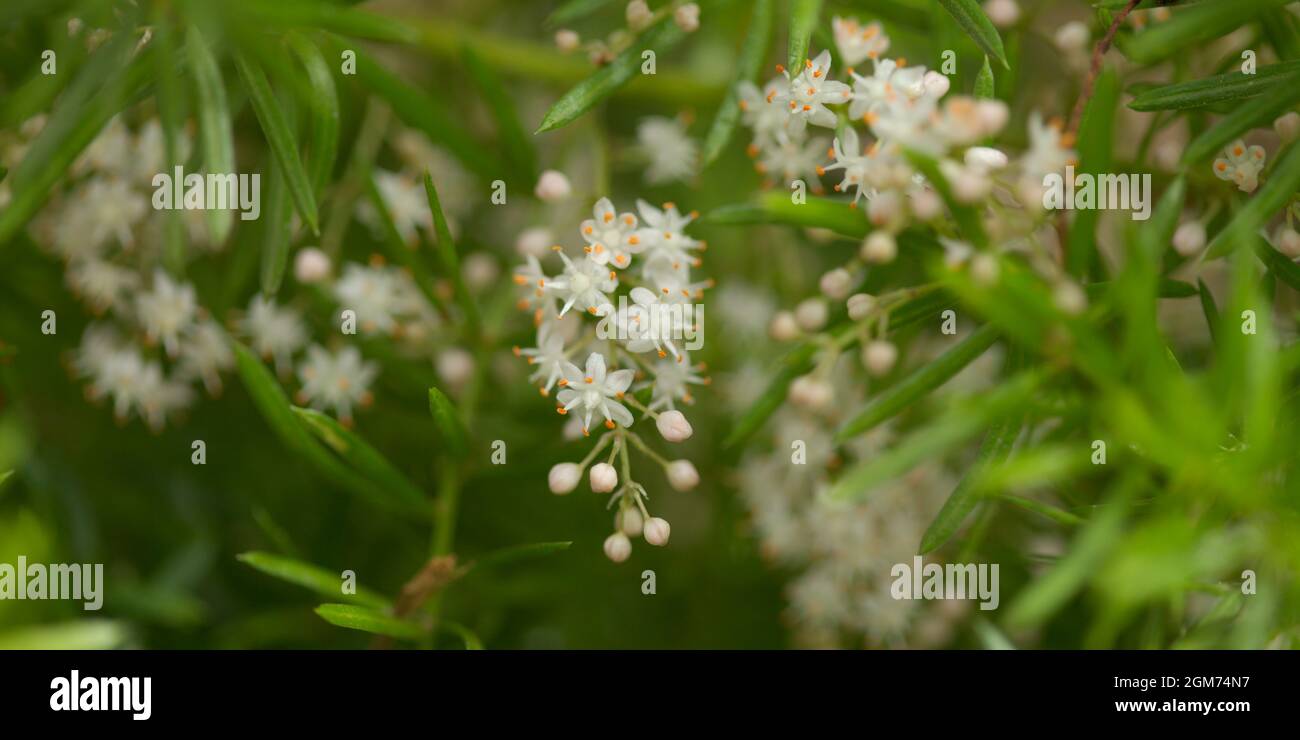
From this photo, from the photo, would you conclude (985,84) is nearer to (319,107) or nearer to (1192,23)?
(1192,23)

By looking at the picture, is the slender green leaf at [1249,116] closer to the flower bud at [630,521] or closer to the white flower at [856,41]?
the white flower at [856,41]

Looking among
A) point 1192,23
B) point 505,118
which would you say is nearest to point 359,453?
point 505,118

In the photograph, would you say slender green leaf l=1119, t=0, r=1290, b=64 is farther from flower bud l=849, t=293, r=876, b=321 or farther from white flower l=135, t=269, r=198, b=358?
white flower l=135, t=269, r=198, b=358

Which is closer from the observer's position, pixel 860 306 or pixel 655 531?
pixel 860 306

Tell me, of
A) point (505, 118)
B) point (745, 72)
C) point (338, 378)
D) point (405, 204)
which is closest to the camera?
point (745, 72)

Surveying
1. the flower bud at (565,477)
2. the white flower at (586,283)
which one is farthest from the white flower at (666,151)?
the flower bud at (565,477)

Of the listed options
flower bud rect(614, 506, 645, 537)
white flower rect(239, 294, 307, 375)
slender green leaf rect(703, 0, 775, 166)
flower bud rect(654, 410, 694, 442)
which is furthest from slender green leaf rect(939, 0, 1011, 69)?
white flower rect(239, 294, 307, 375)
